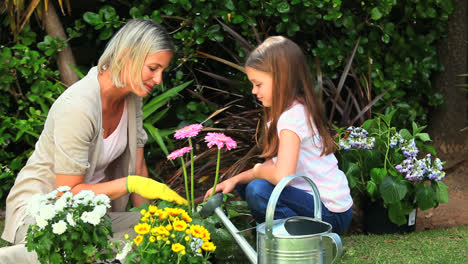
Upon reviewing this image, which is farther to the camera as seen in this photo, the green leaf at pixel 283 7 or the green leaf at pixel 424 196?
the green leaf at pixel 283 7

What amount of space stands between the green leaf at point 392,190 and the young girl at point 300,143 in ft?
1.79

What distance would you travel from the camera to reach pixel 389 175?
318 centimetres

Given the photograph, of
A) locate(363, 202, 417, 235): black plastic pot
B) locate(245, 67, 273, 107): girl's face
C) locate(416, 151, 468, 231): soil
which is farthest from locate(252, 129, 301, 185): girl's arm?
locate(416, 151, 468, 231): soil

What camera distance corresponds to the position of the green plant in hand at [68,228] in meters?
2.03

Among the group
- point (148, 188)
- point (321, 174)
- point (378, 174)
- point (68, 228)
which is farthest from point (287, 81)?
point (68, 228)

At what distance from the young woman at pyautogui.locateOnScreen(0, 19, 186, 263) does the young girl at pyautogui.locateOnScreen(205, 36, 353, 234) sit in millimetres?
375

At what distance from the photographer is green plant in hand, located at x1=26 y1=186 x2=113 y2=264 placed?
2.03 meters

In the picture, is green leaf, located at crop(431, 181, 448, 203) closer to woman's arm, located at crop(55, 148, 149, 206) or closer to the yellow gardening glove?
the yellow gardening glove

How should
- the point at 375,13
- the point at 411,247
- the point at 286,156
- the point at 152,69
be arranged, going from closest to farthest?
1. the point at 286,156
2. the point at 152,69
3. the point at 411,247
4. the point at 375,13

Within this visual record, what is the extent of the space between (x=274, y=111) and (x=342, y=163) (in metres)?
0.89

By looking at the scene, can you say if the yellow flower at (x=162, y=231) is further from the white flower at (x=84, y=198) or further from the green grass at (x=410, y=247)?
the green grass at (x=410, y=247)

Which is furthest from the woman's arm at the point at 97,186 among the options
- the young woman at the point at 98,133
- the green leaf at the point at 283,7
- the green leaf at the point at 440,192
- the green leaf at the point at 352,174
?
the green leaf at the point at 283,7

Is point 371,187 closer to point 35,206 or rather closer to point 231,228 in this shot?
point 231,228

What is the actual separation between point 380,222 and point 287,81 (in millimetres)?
1202
